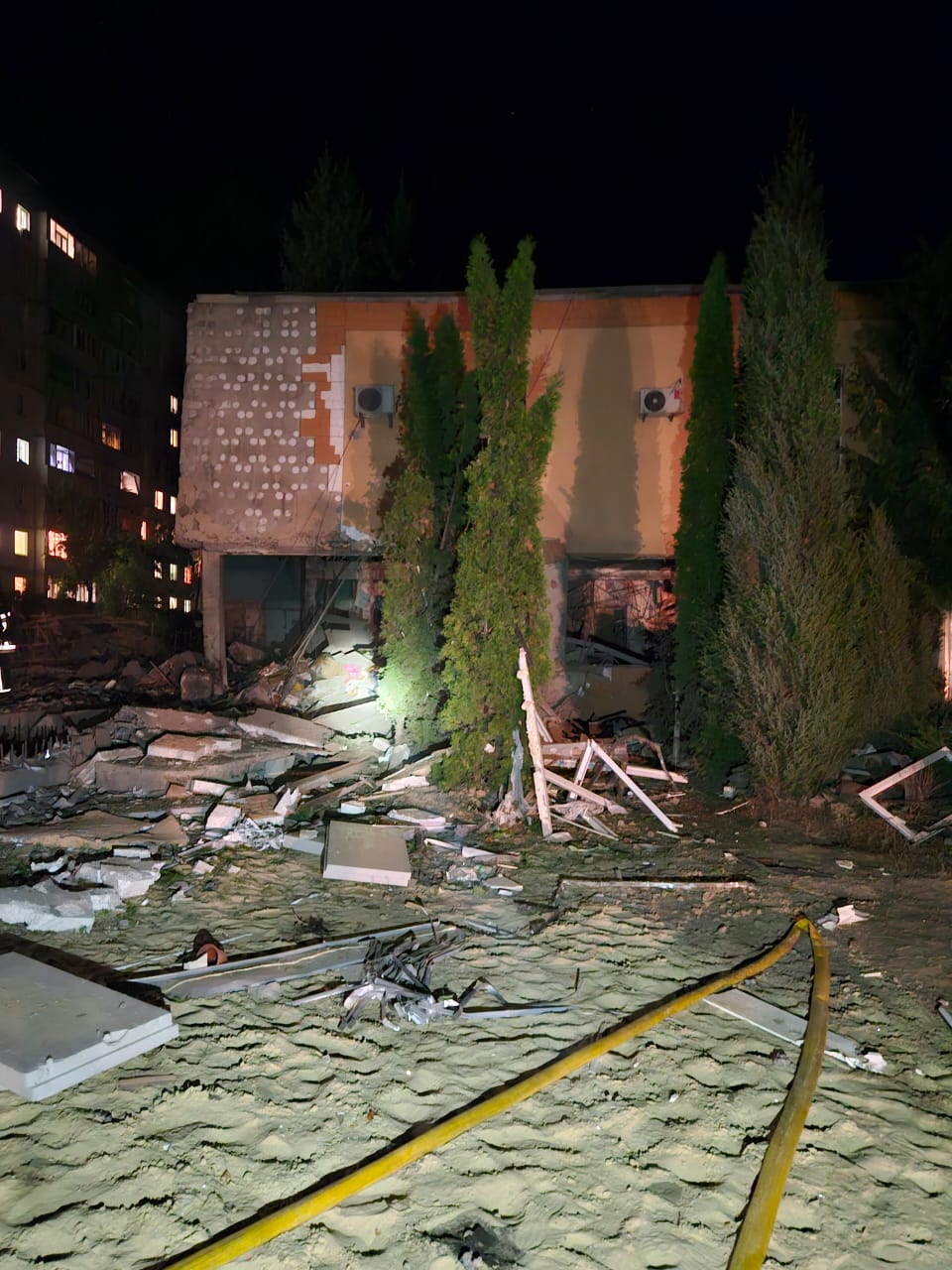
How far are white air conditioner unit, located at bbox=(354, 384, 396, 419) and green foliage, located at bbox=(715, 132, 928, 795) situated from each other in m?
6.40

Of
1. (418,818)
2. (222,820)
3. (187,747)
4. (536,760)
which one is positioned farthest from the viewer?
(187,747)

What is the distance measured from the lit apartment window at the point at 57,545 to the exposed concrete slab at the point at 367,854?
119 feet

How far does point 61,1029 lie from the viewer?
3982 mm

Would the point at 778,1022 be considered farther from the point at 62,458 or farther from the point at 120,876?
the point at 62,458

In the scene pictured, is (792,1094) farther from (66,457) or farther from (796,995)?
(66,457)

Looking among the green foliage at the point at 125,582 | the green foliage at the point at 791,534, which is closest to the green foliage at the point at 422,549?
the green foliage at the point at 791,534

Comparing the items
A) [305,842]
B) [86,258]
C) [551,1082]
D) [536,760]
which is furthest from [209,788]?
[86,258]

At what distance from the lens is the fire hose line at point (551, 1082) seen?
288cm

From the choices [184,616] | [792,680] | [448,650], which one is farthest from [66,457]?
[792,680]

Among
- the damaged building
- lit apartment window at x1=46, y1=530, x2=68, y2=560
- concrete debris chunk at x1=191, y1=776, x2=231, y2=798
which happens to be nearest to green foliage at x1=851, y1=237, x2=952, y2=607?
the damaged building

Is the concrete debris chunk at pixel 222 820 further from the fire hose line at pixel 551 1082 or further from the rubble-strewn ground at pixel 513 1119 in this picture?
the fire hose line at pixel 551 1082

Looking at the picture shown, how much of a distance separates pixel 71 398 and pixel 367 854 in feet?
138

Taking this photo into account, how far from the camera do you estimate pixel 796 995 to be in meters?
5.30

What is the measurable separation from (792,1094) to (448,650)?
6.94 metres
